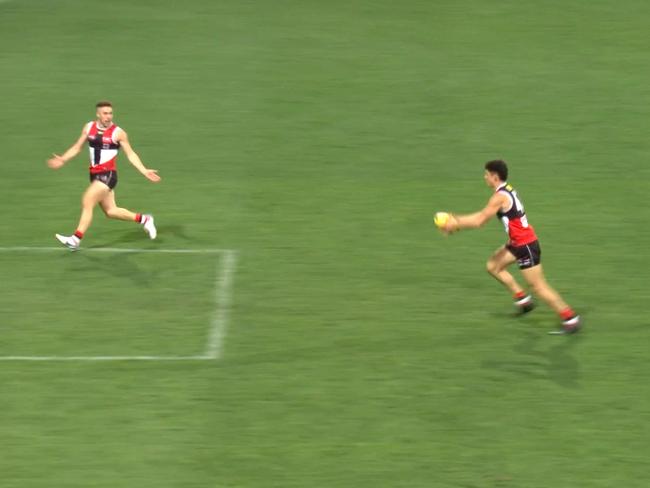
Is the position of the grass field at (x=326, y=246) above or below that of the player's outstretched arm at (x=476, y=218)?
below

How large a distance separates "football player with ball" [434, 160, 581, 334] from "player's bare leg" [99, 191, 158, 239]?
5.29 m

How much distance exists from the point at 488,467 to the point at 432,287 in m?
4.91

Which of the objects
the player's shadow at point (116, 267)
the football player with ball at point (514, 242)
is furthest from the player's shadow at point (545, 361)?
the player's shadow at point (116, 267)

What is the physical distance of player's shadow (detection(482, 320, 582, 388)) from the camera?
16047mm

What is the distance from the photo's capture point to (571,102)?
84.6 feet

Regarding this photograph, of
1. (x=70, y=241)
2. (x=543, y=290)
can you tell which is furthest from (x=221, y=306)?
(x=543, y=290)

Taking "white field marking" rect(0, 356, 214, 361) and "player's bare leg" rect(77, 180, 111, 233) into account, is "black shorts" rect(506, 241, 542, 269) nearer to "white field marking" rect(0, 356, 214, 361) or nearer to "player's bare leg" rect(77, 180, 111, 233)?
"white field marking" rect(0, 356, 214, 361)

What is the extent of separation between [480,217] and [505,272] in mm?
1375

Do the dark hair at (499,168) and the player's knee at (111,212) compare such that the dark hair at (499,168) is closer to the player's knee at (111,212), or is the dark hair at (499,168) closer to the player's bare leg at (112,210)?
the player's bare leg at (112,210)

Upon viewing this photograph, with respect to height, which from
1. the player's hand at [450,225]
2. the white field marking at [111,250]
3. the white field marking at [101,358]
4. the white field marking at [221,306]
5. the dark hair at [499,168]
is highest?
the dark hair at [499,168]

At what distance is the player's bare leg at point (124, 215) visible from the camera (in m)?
19.4

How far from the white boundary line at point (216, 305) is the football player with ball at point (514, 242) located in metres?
3.32

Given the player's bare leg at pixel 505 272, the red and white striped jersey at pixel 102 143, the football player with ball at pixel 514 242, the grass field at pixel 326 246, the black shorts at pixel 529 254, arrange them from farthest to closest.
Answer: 1. the red and white striped jersey at pixel 102 143
2. the player's bare leg at pixel 505 272
3. the black shorts at pixel 529 254
4. the football player with ball at pixel 514 242
5. the grass field at pixel 326 246

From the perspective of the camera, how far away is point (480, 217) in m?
16.1
